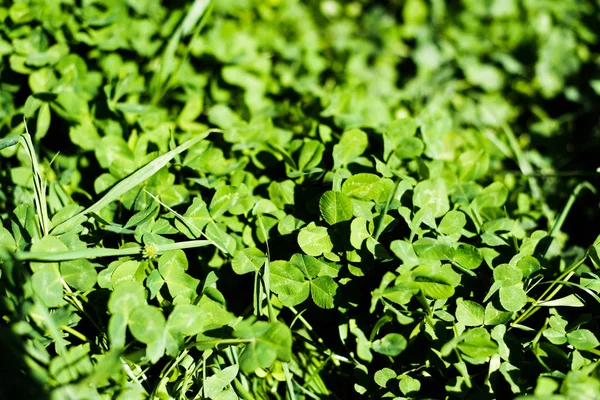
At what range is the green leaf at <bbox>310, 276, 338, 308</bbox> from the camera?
58.9 inches

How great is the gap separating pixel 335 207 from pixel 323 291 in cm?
28

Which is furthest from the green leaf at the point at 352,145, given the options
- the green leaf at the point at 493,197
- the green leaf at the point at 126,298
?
the green leaf at the point at 126,298

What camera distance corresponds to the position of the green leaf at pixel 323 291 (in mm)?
1496

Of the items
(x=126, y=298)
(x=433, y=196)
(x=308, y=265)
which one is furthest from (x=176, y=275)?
(x=433, y=196)

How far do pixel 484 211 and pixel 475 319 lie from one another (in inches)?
19.3

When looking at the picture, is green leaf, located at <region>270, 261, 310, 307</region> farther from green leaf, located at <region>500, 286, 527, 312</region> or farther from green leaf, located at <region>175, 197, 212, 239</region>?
green leaf, located at <region>500, 286, 527, 312</region>

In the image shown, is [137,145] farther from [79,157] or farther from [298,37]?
[298,37]

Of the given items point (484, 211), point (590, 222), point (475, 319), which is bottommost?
point (590, 222)

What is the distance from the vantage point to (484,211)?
1795 mm

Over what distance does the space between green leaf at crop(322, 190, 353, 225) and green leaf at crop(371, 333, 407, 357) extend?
41 cm

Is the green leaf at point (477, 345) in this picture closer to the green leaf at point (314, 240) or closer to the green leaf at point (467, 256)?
the green leaf at point (467, 256)

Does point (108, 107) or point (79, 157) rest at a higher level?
point (108, 107)

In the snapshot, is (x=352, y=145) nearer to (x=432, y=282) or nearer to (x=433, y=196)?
(x=433, y=196)

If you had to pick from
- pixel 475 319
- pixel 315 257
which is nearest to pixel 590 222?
pixel 475 319
